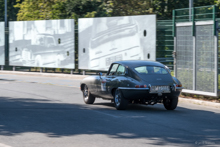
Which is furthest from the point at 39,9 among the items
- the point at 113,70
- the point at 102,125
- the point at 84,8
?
the point at 102,125

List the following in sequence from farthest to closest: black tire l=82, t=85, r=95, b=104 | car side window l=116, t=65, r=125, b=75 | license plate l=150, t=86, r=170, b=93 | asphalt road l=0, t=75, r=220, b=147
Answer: black tire l=82, t=85, r=95, b=104 → car side window l=116, t=65, r=125, b=75 → license plate l=150, t=86, r=170, b=93 → asphalt road l=0, t=75, r=220, b=147

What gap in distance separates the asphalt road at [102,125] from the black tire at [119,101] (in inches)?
6.4

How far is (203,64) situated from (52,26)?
1721cm

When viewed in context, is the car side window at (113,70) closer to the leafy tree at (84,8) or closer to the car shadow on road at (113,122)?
the car shadow on road at (113,122)

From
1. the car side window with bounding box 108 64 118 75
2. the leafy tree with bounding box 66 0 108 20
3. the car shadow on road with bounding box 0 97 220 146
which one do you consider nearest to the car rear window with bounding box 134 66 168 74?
the car side window with bounding box 108 64 118 75

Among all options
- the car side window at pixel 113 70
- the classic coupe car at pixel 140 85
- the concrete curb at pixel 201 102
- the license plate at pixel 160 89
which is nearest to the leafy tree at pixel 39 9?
the concrete curb at pixel 201 102

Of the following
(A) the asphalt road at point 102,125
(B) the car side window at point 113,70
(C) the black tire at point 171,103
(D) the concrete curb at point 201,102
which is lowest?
(A) the asphalt road at point 102,125

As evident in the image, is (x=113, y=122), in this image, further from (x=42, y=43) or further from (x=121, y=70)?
(x=42, y=43)

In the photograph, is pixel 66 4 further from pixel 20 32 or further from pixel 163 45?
pixel 163 45

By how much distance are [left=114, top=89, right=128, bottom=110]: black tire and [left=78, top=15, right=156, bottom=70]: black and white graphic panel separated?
11684 millimetres

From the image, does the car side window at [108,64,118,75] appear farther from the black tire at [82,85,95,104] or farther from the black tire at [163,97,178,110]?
the black tire at [163,97,178,110]

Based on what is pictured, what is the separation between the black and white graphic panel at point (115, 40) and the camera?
982 inches

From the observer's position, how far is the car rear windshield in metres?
12.7

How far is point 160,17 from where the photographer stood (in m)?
38.9
